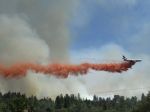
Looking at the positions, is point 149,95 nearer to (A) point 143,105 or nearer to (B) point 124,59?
(A) point 143,105

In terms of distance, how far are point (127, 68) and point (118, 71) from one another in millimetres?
2270

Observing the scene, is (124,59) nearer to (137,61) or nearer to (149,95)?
(137,61)

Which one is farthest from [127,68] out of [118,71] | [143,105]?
[143,105]

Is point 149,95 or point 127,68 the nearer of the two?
point 127,68

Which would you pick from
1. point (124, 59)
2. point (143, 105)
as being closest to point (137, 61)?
point (124, 59)

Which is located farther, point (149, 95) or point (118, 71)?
point (149, 95)

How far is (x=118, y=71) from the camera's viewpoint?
118125 mm

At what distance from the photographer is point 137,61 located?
4712 inches

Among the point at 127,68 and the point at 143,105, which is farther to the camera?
the point at 143,105

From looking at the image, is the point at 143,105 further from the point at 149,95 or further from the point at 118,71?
the point at 118,71

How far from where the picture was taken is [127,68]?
117625mm

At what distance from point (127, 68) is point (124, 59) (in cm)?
395

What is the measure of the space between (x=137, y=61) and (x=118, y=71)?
5.51 metres

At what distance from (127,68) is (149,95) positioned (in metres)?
50.6
